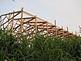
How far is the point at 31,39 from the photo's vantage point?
1.98 m

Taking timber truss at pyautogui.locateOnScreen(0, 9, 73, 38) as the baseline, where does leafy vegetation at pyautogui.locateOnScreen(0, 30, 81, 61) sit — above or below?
below

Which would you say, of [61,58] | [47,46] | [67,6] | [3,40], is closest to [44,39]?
[47,46]

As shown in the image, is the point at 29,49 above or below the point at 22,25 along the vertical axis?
below

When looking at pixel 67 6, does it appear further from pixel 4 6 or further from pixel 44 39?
pixel 44 39

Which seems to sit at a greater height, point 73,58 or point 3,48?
point 3,48

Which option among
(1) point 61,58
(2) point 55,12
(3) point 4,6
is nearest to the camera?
(1) point 61,58

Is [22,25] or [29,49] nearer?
[29,49]

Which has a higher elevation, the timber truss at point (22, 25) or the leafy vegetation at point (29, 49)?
the timber truss at point (22, 25)

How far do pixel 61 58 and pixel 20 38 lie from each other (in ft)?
1.27

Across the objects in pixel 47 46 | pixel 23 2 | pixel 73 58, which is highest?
pixel 23 2

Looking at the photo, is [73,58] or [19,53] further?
[73,58]

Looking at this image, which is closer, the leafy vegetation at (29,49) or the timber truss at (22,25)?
the leafy vegetation at (29,49)

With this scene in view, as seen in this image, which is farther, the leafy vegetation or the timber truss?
the timber truss

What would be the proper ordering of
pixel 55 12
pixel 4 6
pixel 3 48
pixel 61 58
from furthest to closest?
pixel 55 12 < pixel 4 6 < pixel 61 58 < pixel 3 48
